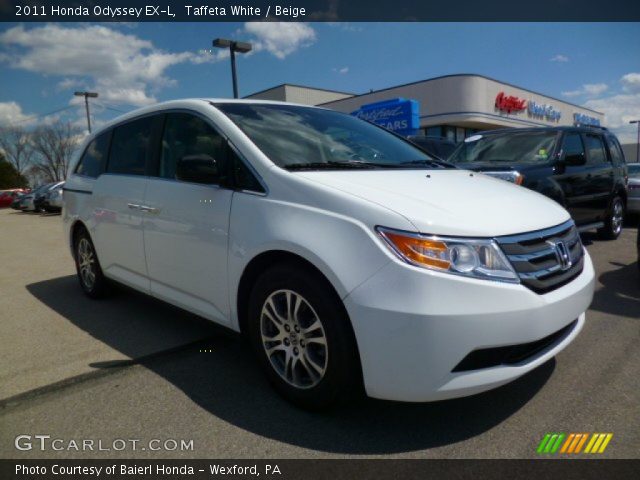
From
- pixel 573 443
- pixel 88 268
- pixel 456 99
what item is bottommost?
pixel 573 443

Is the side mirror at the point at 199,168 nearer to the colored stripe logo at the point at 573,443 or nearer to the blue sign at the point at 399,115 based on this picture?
the colored stripe logo at the point at 573,443

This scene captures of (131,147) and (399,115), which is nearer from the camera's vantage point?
(131,147)

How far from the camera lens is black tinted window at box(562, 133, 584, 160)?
6104 millimetres

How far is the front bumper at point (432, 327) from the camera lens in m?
2.01

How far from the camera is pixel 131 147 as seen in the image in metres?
3.95

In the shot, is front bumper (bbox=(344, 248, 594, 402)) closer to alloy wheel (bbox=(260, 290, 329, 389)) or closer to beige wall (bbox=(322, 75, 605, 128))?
alloy wheel (bbox=(260, 290, 329, 389))

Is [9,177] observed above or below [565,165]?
above

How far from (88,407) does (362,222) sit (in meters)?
1.85

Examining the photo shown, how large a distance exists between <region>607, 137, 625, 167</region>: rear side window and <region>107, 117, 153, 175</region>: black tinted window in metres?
7.15

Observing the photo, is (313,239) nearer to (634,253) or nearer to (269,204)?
(269,204)

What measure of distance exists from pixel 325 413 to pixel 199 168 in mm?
1530

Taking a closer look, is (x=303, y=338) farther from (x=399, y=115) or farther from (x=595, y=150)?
(x=399, y=115)

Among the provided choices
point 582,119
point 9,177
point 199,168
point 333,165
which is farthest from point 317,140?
point 9,177

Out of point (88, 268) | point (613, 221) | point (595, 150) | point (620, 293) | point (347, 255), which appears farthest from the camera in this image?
point (613, 221)
